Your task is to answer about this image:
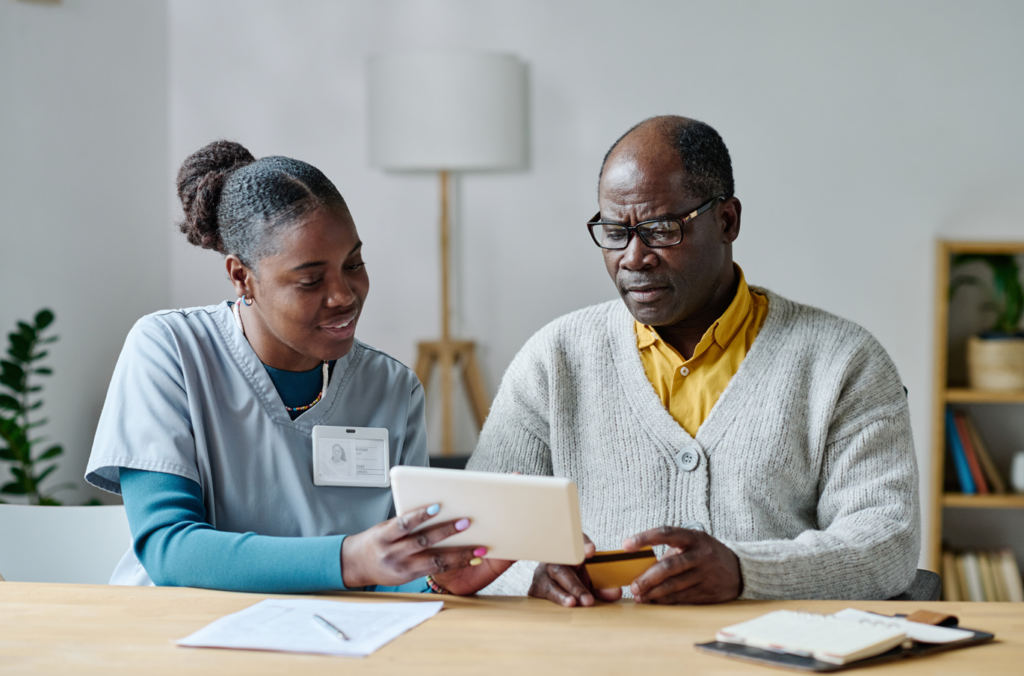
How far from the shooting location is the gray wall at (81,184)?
2.62 meters

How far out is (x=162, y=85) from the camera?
354 cm

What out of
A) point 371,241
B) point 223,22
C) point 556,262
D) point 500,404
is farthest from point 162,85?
point 500,404

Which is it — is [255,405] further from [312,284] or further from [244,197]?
[244,197]

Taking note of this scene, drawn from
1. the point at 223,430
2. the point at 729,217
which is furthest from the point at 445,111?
the point at 223,430

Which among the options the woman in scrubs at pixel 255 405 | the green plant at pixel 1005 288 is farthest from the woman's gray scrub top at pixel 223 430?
the green plant at pixel 1005 288

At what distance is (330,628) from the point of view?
3.71 ft

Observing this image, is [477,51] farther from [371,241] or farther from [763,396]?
[763,396]

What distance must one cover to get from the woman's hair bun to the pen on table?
2.35 feet

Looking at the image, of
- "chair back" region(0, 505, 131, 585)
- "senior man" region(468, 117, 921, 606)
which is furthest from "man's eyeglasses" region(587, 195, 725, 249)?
"chair back" region(0, 505, 131, 585)

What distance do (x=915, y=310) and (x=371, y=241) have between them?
2.07 meters

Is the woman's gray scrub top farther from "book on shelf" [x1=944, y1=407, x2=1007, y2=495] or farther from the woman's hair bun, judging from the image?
"book on shelf" [x1=944, y1=407, x2=1007, y2=495]

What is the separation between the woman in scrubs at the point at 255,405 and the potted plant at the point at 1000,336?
232 cm

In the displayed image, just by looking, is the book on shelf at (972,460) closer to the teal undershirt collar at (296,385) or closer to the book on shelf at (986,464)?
the book on shelf at (986,464)

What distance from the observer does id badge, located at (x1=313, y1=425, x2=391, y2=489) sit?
153cm
